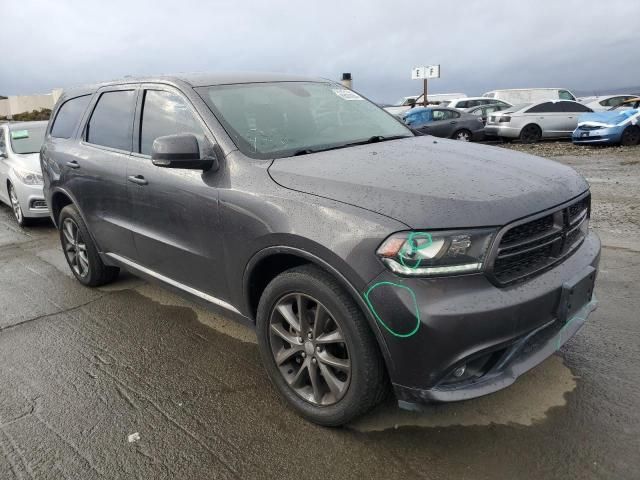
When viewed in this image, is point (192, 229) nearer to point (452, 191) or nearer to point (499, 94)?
point (452, 191)

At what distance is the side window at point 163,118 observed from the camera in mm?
3219

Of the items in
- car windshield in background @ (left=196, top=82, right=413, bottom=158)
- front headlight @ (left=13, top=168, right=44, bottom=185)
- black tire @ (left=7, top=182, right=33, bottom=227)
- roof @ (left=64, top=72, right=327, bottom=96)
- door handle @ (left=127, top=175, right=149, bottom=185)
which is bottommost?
black tire @ (left=7, top=182, right=33, bottom=227)

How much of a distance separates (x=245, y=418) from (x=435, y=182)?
1593mm

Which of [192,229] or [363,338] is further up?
[192,229]

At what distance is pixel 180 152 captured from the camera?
9.15 ft

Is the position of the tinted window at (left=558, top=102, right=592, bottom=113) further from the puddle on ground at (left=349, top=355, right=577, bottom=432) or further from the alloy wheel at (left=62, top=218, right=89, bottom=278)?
the alloy wheel at (left=62, top=218, right=89, bottom=278)

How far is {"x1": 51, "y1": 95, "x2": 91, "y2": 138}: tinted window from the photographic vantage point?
462 cm

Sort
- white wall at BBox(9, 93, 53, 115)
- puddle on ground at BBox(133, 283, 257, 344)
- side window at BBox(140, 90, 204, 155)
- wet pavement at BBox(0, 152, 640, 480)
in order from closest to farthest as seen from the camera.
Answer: wet pavement at BBox(0, 152, 640, 480) < side window at BBox(140, 90, 204, 155) < puddle on ground at BBox(133, 283, 257, 344) < white wall at BBox(9, 93, 53, 115)

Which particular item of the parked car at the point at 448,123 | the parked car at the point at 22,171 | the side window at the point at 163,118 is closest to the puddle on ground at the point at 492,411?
the side window at the point at 163,118

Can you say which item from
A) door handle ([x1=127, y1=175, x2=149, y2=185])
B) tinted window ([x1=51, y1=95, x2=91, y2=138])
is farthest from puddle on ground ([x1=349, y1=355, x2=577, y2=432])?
tinted window ([x1=51, y1=95, x2=91, y2=138])

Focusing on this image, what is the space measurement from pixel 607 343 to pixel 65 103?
5073mm

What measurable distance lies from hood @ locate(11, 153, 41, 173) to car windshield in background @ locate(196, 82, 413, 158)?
5.34 meters

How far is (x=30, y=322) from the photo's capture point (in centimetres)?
419

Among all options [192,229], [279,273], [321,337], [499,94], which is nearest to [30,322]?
[192,229]
